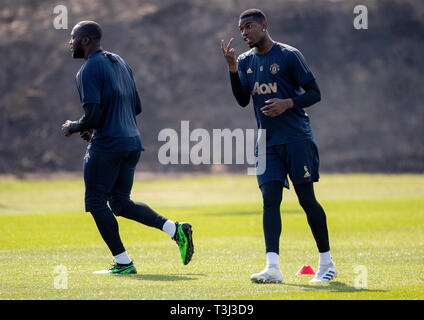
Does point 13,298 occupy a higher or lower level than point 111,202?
lower

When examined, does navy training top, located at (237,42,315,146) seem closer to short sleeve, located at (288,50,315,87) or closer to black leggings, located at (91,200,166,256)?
short sleeve, located at (288,50,315,87)

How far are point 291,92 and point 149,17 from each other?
183ft

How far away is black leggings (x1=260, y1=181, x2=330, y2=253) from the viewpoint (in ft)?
27.6

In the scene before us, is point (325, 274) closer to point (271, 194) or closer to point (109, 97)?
point (271, 194)

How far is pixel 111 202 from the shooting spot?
929 cm

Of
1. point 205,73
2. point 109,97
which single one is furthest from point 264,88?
point 205,73

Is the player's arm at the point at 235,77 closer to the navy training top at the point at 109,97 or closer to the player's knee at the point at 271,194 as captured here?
the player's knee at the point at 271,194

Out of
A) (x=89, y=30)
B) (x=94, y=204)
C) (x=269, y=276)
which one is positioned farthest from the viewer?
(x=89, y=30)

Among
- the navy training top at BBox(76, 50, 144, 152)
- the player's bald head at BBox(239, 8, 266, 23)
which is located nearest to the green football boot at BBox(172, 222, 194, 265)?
the navy training top at BBox(76, 50, 144, 152)

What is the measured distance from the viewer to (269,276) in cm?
815

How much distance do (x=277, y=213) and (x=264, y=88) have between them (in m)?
1.27

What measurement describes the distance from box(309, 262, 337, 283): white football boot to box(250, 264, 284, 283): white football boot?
1.29ft

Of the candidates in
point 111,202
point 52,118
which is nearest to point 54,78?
point 52,118

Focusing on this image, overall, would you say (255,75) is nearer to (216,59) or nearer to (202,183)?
(202,183)
